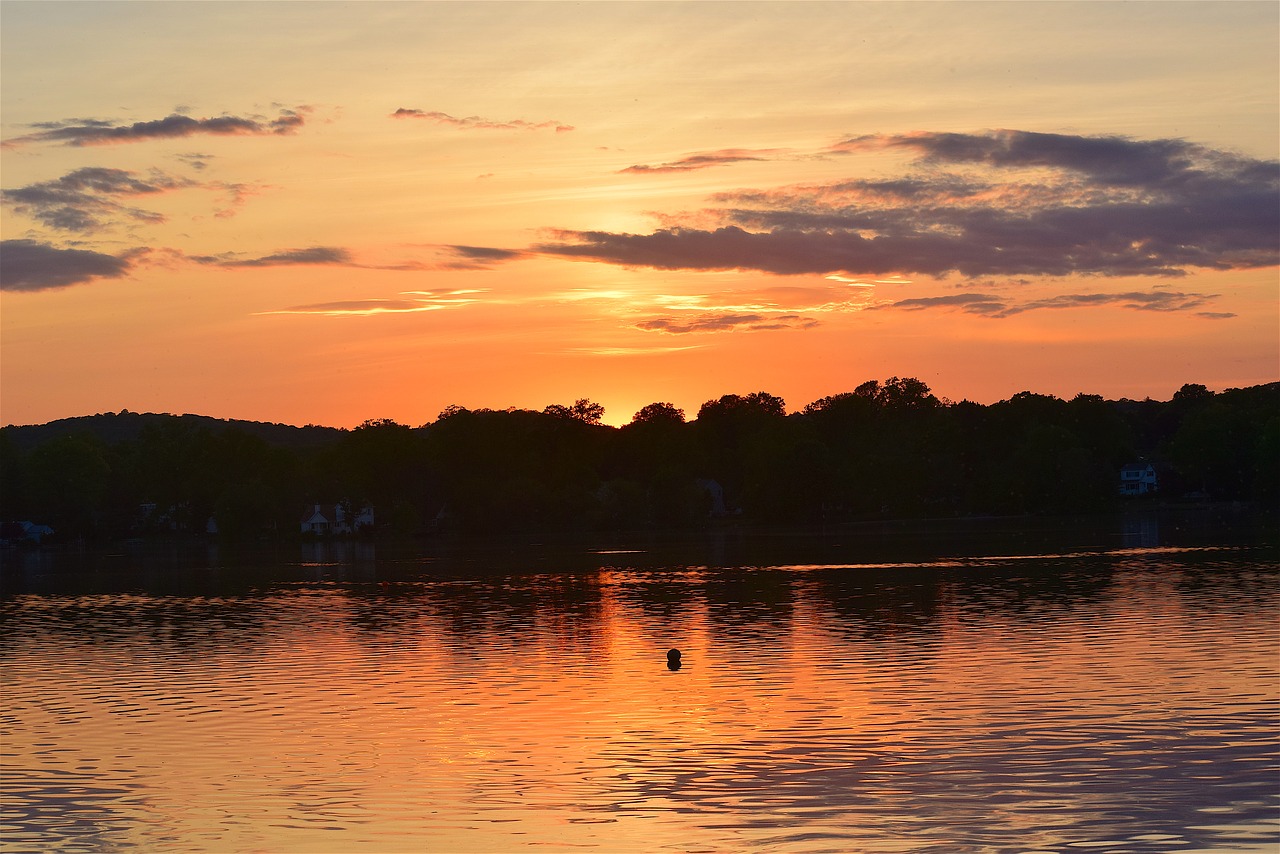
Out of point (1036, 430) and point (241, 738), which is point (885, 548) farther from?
point (241, 738)

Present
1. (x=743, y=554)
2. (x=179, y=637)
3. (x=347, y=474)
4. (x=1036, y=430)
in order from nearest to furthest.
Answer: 1. (x=179, y=637)
2. (x=743, y=554)
3. (x=1036, y=430)
4. (x=347, y=474)

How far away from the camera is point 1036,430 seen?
169 m

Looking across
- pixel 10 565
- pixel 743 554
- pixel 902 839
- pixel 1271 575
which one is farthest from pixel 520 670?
pixel 10 565

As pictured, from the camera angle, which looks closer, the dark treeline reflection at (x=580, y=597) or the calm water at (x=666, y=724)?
the calm water at (x=666, y=724)

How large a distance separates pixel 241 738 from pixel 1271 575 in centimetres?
4948

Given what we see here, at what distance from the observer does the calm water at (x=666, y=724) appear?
1988 centimetres

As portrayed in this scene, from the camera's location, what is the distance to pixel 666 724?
28.6 m

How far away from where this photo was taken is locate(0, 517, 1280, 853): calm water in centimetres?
1988

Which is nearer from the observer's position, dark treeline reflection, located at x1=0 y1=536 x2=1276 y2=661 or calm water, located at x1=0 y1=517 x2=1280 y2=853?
calm water, located at x1=0 y1=517 x2=1280 y2=853

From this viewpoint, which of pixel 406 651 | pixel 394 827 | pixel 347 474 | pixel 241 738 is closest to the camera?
pixel 394 827

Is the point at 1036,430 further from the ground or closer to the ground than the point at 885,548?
further from the ground

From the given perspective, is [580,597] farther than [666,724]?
Yes

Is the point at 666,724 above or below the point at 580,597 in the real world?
above

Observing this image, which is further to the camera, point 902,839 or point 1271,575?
point 1271,575
